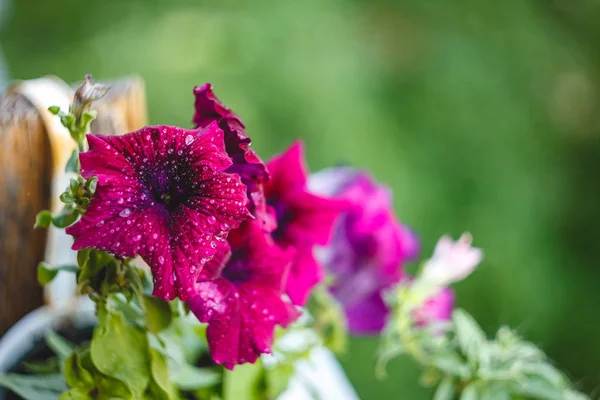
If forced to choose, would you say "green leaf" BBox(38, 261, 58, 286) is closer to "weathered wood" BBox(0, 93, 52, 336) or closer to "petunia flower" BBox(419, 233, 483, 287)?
"weathered wood" BBox(0, 93, 52, 336)

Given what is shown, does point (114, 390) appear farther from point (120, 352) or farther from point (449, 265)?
point (449, 265)

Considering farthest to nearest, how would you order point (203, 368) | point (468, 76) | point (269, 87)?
point (468, 76)
point (269, 87)
point (203, 368)

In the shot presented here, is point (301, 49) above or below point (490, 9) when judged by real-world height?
below

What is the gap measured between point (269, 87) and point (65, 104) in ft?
2.95

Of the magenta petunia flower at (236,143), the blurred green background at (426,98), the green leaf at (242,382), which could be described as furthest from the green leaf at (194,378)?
the blurred green background at (426,98)

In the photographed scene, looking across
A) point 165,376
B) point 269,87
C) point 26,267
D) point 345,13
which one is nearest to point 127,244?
point 165,376

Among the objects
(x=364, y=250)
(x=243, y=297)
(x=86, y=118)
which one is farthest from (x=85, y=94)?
(x=364, y=250)

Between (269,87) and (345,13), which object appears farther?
(345,13)

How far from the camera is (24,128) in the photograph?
42 centimetres

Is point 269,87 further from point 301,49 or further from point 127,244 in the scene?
point 127,244

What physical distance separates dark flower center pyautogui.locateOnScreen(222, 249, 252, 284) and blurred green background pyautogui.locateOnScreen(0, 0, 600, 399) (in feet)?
2.93

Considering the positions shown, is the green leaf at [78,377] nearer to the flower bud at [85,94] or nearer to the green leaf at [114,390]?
the green leaf at [114,390]

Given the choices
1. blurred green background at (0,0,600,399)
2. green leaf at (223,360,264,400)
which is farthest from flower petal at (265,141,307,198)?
blurred green background at (0,0,600,399)

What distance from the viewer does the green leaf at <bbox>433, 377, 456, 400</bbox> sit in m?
0.41
